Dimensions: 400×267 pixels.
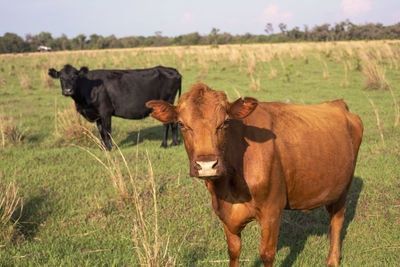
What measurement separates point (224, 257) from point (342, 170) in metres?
1.56

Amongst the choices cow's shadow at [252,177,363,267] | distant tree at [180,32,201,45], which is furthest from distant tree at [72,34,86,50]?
cow's shadow at [252,177,363,267]

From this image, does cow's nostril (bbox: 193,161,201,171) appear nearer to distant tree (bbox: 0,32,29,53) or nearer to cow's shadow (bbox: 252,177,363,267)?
cow's shadow (bbox: 252,177,363,267)

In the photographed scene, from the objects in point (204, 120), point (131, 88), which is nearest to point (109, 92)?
point (131, 88)

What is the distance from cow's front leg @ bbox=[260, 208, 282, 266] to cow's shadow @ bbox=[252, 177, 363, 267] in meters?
0.79

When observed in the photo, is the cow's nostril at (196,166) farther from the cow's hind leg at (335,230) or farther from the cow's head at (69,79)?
the cow's head at (69,79)

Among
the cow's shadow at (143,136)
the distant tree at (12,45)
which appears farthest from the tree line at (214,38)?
the cow's shadow at (143,136)

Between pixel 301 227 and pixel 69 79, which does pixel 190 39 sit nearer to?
pixel 69 79

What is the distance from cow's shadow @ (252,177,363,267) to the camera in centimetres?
379

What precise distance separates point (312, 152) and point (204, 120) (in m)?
1.33

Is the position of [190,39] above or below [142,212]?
above

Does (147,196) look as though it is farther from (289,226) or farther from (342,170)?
→ (342,170)

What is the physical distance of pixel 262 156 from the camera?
8.71ft

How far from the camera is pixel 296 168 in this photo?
2971mm

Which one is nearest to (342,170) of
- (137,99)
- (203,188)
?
(203,188)
